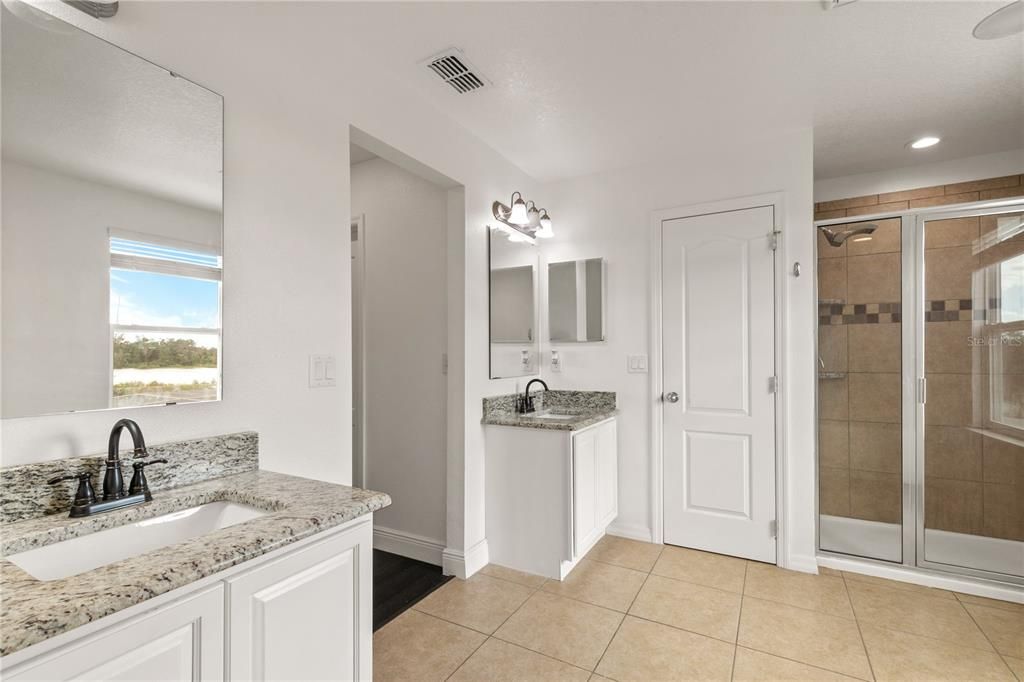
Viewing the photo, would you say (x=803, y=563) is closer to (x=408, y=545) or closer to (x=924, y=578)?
(x=924, y=578)

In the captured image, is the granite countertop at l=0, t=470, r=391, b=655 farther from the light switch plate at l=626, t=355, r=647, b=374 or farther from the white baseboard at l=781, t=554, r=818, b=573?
the white baseboard at l=781, t=554, r=818, b=573

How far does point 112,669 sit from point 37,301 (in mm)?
857

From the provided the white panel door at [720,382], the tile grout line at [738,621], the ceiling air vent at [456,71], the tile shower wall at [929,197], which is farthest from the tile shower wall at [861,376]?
the ceiling air vent at [456,71]

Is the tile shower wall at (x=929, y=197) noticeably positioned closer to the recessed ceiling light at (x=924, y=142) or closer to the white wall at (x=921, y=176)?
the white wall at (x=921, y=176)

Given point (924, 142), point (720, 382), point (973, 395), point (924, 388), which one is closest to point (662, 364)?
point (720, 382)

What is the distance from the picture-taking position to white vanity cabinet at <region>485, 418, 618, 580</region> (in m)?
2.63

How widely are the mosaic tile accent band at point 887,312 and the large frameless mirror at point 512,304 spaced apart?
1.84 m

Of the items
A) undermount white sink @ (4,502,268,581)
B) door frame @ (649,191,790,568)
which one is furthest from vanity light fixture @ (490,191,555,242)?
undermount white sink @ (4,502,268,581)

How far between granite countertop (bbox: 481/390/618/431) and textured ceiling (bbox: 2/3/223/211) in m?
1.83

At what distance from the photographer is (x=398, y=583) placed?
2629 mm

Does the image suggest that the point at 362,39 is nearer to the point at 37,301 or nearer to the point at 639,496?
the point at 37,301

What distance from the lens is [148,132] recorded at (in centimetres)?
137

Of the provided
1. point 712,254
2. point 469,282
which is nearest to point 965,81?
point 712,254

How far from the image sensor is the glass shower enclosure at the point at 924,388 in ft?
8.68
